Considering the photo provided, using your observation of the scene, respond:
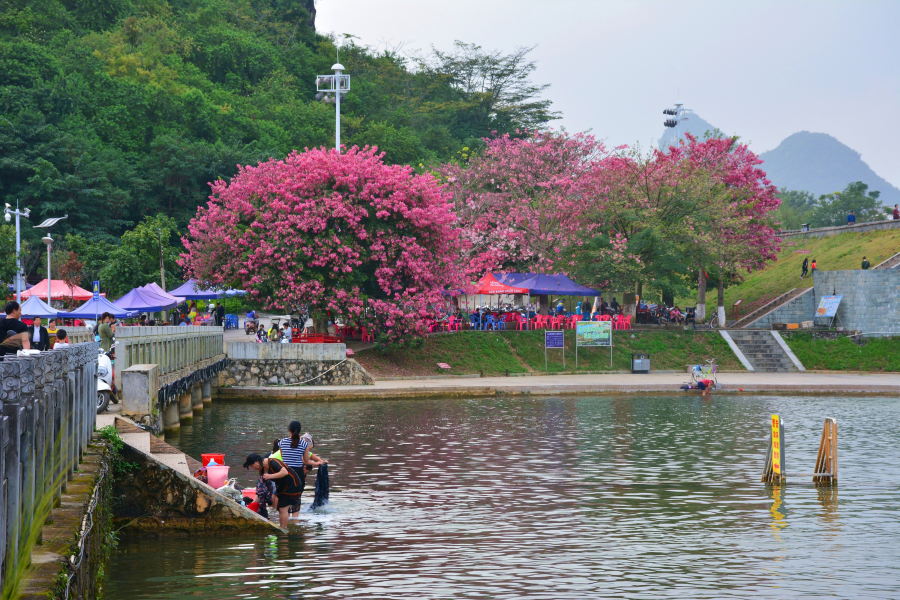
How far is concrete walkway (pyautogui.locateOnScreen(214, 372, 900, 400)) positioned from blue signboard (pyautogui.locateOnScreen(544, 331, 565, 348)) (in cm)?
281

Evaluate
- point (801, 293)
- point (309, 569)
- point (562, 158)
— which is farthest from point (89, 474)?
point (801, 293)

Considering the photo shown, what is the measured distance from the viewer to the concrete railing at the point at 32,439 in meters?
6.19

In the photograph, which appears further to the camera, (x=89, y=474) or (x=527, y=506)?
(x=527, y=506)

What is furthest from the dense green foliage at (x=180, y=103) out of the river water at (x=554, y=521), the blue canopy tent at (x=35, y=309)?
the river water at (x=554, y=521)

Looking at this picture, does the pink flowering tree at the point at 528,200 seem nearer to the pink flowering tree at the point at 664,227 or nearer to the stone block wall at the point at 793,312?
the pink flowering tree at the point at 664,227

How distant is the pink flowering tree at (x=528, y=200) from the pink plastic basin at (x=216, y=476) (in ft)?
117

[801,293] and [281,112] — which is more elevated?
[281,112]

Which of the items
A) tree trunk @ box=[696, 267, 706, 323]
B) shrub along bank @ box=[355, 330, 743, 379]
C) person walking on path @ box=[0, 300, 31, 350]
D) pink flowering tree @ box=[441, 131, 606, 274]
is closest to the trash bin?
shrub along bank @ box=[355, 330, 743, 379]

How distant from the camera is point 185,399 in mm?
30141

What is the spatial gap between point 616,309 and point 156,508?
4705 centimetres

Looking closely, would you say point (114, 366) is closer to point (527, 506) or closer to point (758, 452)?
point (527, 506)

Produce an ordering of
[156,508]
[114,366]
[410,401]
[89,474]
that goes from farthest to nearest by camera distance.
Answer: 1. [410,401]
2. [114,366]
3. [156,508]
4. [89,474]

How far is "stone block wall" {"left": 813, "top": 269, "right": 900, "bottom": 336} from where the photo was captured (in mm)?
51375

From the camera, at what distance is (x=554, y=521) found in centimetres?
1506
